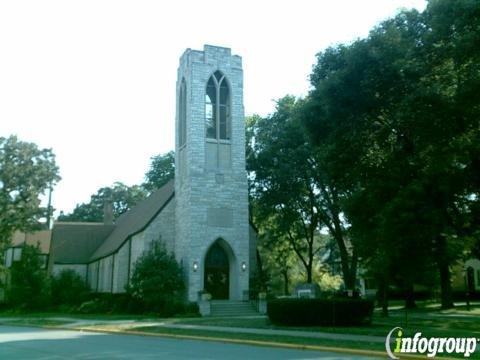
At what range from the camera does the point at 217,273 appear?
35562mm

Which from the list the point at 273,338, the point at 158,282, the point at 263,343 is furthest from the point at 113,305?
the point at 263,343

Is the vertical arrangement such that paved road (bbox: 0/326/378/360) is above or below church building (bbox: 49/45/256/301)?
below

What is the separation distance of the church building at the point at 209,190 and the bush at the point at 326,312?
41.5 feet

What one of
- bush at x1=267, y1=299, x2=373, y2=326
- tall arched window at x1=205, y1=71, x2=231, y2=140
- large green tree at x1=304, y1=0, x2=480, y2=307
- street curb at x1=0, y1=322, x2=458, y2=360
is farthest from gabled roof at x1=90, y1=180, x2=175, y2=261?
bush at x1=267, y1=299, x2=373, y2=326

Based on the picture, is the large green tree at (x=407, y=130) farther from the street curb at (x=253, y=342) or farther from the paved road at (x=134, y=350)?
the paved road at (x=134, y=350)

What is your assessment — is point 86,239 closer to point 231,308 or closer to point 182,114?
point 182,114

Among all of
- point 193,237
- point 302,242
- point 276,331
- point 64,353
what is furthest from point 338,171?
point 302,242

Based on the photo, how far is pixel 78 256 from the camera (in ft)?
170

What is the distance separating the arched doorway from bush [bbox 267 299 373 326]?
14266 mm

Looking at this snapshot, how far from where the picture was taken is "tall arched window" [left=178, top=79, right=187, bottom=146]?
122ft

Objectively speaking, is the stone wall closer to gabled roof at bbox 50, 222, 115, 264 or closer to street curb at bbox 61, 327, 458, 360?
gabled roof at bbox 50, 222, 115, 264

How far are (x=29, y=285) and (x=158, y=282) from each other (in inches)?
465

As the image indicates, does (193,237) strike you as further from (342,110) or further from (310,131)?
(342,110)

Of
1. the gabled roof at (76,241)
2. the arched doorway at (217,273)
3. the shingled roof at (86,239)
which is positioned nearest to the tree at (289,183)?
the arched doorway at (217,273)
